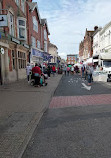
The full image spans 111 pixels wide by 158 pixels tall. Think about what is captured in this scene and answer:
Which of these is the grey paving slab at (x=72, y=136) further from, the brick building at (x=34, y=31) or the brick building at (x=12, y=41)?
the brick building at (x=34, y=31)

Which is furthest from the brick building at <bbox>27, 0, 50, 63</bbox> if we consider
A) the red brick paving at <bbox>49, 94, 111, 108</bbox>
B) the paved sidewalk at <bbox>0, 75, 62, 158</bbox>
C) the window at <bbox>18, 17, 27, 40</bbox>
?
the paved sidewalk at <bbox>0, 75, 62, 158</bbox>

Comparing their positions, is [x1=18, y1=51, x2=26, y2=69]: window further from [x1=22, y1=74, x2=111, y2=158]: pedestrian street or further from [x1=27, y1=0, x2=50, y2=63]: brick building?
[x1=22, y1=74, x2=111, y2=158]: pedestrian street

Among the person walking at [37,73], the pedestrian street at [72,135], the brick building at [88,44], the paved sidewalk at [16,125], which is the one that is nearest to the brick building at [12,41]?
the person walking at [37,73]

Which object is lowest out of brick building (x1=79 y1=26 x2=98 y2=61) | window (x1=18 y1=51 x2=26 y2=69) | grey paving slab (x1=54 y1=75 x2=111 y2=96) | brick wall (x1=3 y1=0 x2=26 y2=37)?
grey paving slab (x1=54 y1=75 x2=111 y2=96)

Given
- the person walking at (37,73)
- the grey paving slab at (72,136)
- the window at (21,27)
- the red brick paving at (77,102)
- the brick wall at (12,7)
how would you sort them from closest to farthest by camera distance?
the grey paving slab at (72,136) < the red brick paving at (77,102) < the person walking at (37,73) < the brick wall at (12,7) < the window at (21,27)

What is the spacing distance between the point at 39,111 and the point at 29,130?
4.71ft

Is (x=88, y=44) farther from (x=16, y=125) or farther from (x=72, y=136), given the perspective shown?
(x=72, y=136)

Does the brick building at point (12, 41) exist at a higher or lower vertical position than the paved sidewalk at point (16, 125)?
higher

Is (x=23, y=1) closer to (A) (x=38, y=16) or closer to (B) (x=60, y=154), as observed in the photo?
(A) (x=38, y=16)

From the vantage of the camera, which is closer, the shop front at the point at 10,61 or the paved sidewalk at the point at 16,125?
the paved sidewalk at the point at 16,125

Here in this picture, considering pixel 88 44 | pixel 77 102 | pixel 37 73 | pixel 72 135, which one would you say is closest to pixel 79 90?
pixel 77 102

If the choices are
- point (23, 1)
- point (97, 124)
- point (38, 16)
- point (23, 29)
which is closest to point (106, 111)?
point (97, 124)

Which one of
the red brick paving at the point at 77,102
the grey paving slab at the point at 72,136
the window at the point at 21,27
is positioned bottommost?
the grey paving slab at the point at 72,136

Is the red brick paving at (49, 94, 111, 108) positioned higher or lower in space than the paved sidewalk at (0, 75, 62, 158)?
higher
